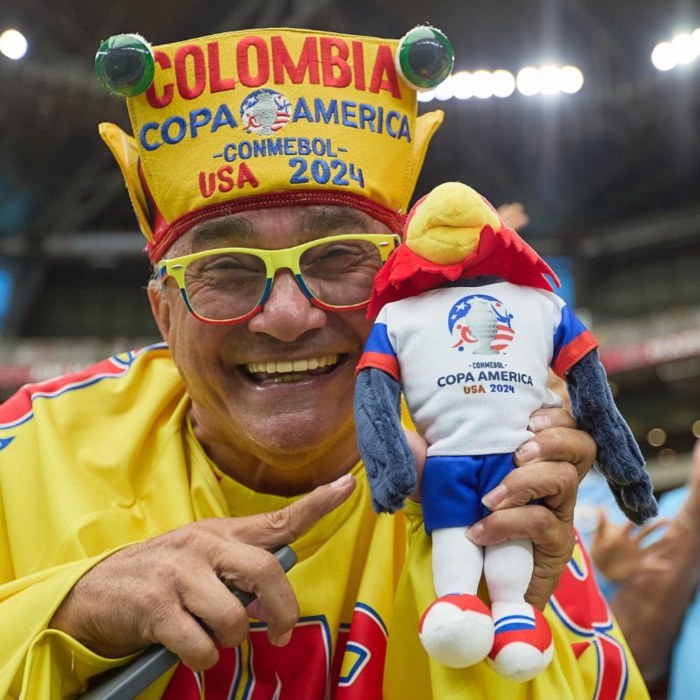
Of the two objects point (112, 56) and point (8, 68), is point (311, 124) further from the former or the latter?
point (8, 68)

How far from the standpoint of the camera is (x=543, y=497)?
3.00 feet

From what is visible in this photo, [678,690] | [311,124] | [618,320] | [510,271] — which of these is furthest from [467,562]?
[618,320]

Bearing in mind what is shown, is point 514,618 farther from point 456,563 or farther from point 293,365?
point 293,365

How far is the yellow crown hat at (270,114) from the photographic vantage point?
1224 millimetres

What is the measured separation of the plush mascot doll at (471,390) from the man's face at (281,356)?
236 millimetres

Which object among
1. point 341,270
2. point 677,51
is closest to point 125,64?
point 341,270

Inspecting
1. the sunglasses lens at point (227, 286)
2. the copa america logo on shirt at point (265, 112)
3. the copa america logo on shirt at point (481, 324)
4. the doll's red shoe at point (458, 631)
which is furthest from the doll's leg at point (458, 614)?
the copa america logo on shirt at point (265, 112)

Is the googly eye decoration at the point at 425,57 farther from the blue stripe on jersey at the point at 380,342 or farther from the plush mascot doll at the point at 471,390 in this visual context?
the blue stripe on jersey at the point at 380,342

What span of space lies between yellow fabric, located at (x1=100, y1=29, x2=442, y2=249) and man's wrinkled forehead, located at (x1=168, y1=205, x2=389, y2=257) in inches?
1.2

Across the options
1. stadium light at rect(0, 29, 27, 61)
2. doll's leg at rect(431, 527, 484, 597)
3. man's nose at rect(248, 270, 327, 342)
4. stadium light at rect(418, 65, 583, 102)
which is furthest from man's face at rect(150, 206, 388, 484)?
stadium light at rect(418, 65, 583, 102)

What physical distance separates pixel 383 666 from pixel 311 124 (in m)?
0.83

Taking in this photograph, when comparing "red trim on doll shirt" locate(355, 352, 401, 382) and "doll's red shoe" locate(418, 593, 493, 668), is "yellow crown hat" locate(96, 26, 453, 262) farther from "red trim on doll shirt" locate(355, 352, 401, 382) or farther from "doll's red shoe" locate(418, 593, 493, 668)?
"doll's red shoe" locate(418, 593, 493, 668)

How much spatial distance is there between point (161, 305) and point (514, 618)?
0.88 metres

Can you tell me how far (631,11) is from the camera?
7.43m
